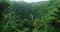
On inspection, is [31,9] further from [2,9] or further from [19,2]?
[2,9]

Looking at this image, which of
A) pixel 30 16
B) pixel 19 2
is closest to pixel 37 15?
pixel 30 16

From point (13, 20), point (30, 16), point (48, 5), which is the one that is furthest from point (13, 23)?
point (48, 5)

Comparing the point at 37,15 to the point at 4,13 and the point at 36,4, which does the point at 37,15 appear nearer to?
the point at 36,4

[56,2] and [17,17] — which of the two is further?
[17,17]

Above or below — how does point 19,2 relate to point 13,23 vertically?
above

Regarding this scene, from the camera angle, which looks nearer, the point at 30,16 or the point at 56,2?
the point at 56,2

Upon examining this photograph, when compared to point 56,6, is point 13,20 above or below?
below
